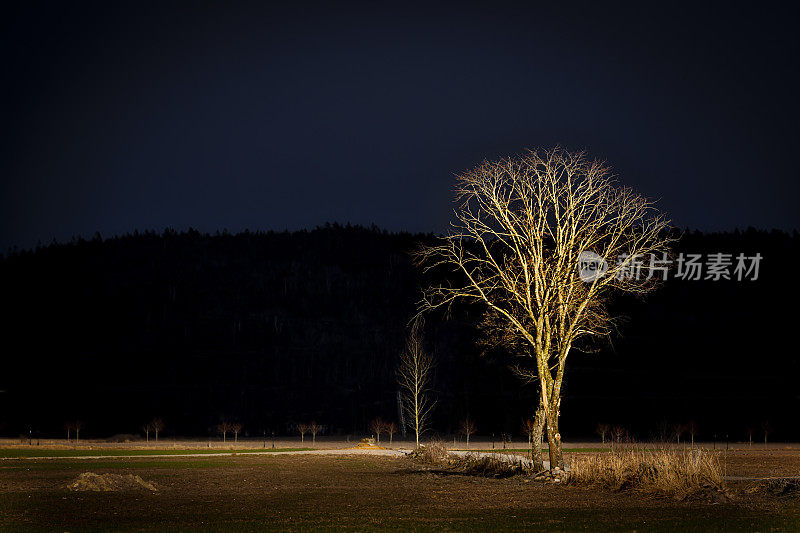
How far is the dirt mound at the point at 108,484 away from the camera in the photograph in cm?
2792

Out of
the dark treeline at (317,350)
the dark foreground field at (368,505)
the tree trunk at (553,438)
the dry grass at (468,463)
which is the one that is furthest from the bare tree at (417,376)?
the dark foreground field at (368,505)

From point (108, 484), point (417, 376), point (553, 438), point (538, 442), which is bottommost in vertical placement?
point (108, 484)

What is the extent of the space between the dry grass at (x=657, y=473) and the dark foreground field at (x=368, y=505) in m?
0.63

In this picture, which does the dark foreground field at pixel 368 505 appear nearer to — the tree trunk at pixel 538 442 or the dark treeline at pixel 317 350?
the tree trunk at pixel 538 442

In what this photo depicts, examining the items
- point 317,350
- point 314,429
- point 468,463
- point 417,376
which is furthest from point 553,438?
point 317,350

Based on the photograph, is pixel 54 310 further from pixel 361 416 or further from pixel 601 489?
pixel 601 489

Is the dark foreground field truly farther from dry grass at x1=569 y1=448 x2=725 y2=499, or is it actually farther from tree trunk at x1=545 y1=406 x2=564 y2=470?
tree trunk at x1=545 y1=406 x2=564 y2=470

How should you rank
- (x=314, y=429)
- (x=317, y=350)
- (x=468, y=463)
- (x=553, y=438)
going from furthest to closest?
1. (x=317, y=350)
2. (x=314, y=429)
3. (x=468, y=463)
4. (x=553, y=438)

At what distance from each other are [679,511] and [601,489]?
6.51 metres

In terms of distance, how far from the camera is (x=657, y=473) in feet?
82.0

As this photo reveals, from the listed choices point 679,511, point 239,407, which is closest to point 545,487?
point 679,511

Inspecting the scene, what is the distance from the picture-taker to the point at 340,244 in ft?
642

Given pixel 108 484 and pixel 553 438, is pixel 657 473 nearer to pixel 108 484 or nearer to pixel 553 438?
pixel 553 438

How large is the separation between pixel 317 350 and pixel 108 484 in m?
121
